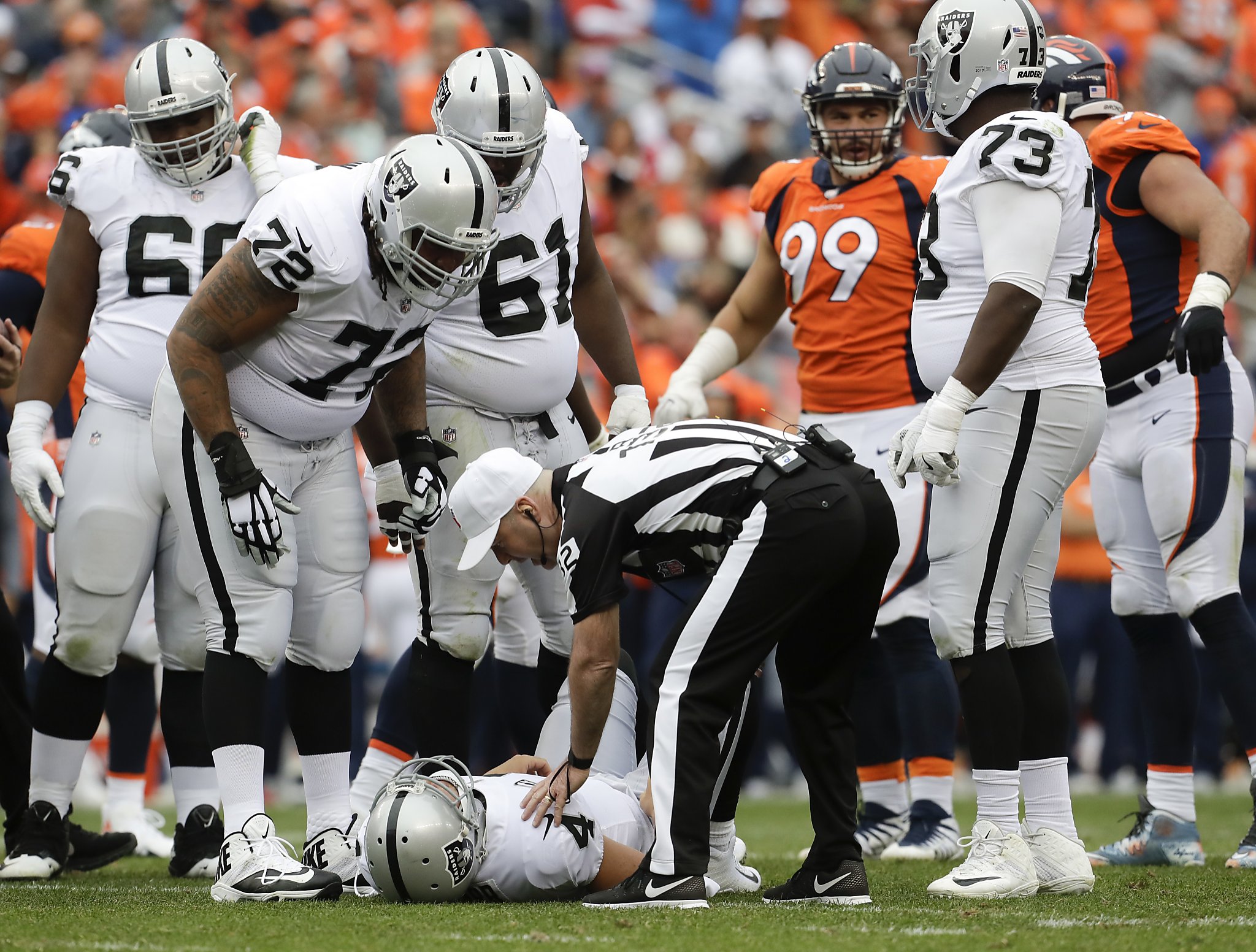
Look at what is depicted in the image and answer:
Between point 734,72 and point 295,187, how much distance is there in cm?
907

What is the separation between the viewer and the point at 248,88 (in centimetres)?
1139

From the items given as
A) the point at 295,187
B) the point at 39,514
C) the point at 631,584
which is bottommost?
the point at 631,584

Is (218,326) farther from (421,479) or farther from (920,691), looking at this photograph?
(920,691)

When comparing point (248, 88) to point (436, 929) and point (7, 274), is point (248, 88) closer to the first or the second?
point (7, 274)

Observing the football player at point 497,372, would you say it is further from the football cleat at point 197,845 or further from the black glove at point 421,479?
the football cleat at point 197,845

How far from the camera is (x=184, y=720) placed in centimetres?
520

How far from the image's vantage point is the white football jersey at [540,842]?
13.2 feet

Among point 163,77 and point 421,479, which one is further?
point 163,77

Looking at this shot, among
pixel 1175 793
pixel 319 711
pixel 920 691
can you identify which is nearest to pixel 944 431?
pixel 920 691

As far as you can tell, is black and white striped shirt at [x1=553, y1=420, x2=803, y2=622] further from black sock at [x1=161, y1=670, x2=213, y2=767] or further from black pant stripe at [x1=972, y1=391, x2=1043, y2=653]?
black sock at [x1=161, y1=670, x2=213, y2=767]

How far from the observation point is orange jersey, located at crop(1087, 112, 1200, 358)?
5035 mm

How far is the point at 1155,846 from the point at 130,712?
3562 mm

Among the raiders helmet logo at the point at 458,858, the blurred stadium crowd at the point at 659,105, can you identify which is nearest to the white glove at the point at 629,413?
the raiders helmet logo at the point at 458,858

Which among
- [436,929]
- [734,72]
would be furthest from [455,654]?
[734,72]
